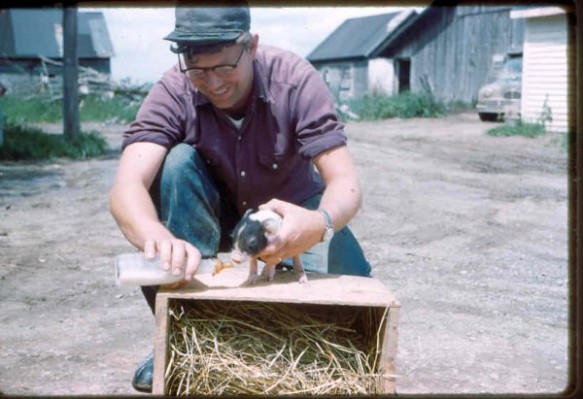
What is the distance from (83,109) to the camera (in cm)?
2394

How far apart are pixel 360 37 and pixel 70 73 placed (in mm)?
24871

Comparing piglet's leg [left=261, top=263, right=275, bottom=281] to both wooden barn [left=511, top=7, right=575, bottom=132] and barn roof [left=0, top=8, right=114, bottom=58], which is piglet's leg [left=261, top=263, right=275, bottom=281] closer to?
wooden barn [left=511, top=7, right=575, bottom=132]

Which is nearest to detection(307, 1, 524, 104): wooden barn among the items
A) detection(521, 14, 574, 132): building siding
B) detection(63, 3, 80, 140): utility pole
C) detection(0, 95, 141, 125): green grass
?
detection(521, 14, 574, 132): building siding

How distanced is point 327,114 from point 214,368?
1.12 metres

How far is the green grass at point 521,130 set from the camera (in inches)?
616

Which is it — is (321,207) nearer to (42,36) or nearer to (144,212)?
(144,212)

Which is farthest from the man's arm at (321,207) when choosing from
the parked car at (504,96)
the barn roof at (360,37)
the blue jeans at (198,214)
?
the barn roof at (360,37)

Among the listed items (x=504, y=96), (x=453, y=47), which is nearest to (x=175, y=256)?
(x=504, y=96)

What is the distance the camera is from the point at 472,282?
4.88 metres

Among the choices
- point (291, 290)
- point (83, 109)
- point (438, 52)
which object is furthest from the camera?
point (438, 52)

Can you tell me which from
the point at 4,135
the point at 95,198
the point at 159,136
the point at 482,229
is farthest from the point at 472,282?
the point at 4,135

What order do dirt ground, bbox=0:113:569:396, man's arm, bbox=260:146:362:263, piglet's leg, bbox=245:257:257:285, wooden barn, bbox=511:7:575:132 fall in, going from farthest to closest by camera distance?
wooden barn, bbox=511:7:575:132
dirt ground, bbox=0:113:569:396
piglet's leg, bbox=245:257:257:285
man's arm, bbox=260:146:362:263

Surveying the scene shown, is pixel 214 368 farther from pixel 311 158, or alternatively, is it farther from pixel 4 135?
pixel 4 135

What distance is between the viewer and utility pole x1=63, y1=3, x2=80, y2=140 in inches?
520
